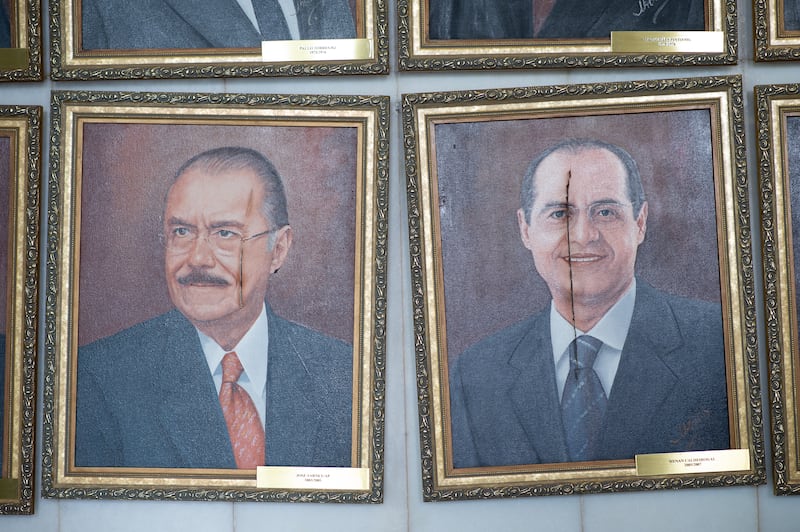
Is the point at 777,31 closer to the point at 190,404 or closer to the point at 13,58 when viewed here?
the point at 190,404

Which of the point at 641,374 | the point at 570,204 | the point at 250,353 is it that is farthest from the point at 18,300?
the point at 641,374

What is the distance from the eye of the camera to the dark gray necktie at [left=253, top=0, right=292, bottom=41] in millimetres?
3043

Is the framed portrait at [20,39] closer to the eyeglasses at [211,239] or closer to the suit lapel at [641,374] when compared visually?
the eyeglasses at [211,239]

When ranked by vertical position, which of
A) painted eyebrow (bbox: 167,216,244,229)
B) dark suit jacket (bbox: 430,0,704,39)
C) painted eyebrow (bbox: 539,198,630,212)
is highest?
dark suit jacket (bbox: 430,0,704,39)

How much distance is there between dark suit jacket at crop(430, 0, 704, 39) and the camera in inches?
120

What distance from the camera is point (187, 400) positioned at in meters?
3.01

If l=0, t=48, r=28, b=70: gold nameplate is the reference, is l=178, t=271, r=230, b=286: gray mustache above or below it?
below

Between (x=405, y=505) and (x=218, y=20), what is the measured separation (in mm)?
1923

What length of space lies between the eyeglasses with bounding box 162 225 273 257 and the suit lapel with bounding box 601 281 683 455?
1.39m

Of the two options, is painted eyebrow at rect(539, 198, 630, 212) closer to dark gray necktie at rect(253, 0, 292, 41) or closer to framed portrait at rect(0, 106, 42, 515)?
dark gray necktie at rect(253, 0, 292, 41)

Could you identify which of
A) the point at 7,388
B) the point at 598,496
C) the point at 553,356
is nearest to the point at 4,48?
the point at 7,388

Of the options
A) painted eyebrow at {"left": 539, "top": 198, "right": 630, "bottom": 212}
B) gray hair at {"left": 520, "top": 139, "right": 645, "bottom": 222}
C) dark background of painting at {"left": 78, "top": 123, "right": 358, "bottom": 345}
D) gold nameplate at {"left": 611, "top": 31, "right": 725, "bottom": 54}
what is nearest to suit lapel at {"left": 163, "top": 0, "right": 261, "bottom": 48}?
dark background of painting at {"left": 78, "top": 123, "right": 358, "bottom": 345}

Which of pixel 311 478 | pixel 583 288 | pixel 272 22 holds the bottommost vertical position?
pixel 311 478

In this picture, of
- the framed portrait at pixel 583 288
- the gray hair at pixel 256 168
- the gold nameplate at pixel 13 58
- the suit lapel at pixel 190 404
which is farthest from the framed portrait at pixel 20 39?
the framed portrait at pixel 583 288
